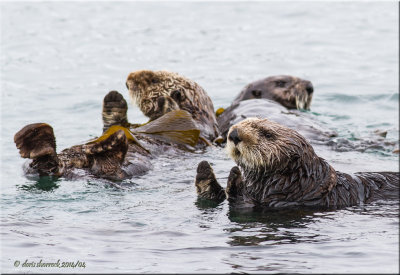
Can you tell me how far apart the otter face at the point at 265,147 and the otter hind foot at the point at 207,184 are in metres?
0.27

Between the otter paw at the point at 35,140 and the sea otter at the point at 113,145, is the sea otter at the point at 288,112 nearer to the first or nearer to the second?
the sea otter at the point at 113,145

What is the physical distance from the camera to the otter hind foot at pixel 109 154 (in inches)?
236

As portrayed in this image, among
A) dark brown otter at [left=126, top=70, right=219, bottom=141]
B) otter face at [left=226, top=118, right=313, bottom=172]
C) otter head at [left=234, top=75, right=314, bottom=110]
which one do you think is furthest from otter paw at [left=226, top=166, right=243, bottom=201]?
otter head at [left=234, top=75, right=314, bottom=110]

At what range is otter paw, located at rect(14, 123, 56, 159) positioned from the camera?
5832 millimetres

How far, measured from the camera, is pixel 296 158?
546 centimetres

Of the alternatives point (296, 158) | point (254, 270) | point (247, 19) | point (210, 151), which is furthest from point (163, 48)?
point (254, 270)

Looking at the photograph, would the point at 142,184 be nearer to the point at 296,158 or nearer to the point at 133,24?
the point at 296,158

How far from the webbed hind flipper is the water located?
0.95 feet

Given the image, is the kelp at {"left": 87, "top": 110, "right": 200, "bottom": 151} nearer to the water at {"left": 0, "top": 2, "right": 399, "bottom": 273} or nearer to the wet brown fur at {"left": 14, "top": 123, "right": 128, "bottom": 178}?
the water at {"left": 0, "top": 2, "right": 399, "bottom": 273}

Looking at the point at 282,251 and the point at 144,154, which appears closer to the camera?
the point at 282,251

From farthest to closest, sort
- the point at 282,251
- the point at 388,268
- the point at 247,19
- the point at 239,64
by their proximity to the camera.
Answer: the point at 247,19 < the point at 239,64 < the point at 282,251 < the point at 388,268

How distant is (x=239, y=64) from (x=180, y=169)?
778 cm

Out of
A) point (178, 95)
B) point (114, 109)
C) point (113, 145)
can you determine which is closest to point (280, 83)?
point (178, 95)

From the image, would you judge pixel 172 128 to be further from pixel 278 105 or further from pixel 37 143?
pixel 278 105
